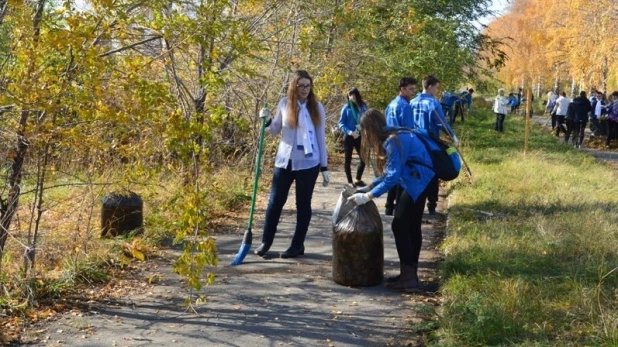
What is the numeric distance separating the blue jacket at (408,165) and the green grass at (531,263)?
790 millimetres

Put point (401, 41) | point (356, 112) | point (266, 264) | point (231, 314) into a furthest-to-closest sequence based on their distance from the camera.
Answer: point (401, 41) → point (356, 112) → point (266, 264) → point (231, 314)

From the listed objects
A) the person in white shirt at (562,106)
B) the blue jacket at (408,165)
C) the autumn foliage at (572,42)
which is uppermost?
the autumn foliage at (572,42)

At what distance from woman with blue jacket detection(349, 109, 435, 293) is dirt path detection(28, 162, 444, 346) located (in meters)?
0.26

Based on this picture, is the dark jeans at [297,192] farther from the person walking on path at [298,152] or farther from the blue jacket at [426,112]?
the blue jacket at [426,112]

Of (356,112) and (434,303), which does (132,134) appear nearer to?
(434,303)

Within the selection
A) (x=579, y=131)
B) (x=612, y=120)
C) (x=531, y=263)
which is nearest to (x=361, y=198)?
(x=531, y=263)

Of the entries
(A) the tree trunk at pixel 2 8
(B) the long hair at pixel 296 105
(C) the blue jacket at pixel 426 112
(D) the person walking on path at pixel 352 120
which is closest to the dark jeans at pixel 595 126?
(D) the person walking on path at pixel 352 120

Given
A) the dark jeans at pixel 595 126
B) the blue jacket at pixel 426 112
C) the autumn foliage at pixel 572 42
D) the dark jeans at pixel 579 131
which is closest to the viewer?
the blue jacket at pixel 426 112

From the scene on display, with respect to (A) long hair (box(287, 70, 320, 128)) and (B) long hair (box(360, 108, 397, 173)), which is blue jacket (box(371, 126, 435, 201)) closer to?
(B) long hair (box(360, 108, 397, 173))

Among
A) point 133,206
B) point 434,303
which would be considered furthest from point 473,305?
point 133,206

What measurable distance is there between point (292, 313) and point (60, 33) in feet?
8.28

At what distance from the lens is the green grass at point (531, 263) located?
482 centimetres

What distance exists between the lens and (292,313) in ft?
18.4

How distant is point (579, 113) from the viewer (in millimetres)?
21188
